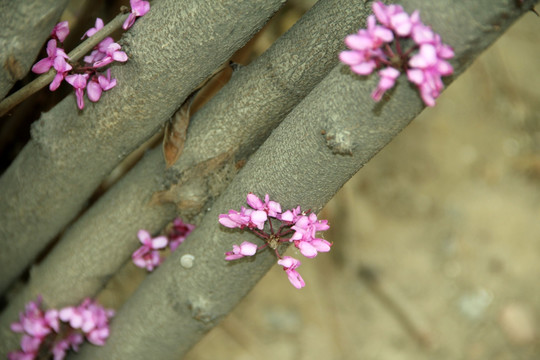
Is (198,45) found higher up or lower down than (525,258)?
higher up

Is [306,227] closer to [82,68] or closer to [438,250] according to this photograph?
[82,68]

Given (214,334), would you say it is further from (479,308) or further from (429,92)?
(429,92)

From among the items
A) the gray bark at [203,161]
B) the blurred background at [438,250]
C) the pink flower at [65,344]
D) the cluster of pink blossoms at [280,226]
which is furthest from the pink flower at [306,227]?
the blurred background at [438,250]

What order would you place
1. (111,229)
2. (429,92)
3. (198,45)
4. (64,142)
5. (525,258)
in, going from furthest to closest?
(525,258)
(111,229)
(64,142)
(198,45)
(429,92)

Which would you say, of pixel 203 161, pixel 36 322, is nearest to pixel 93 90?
pixel 203 161

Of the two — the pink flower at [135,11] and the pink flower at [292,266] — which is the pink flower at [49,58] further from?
the pink flower at [292,266]

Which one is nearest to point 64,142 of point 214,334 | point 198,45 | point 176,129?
point 176,129

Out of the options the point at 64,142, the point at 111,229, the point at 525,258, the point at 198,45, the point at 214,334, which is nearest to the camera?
the point at 198,45
